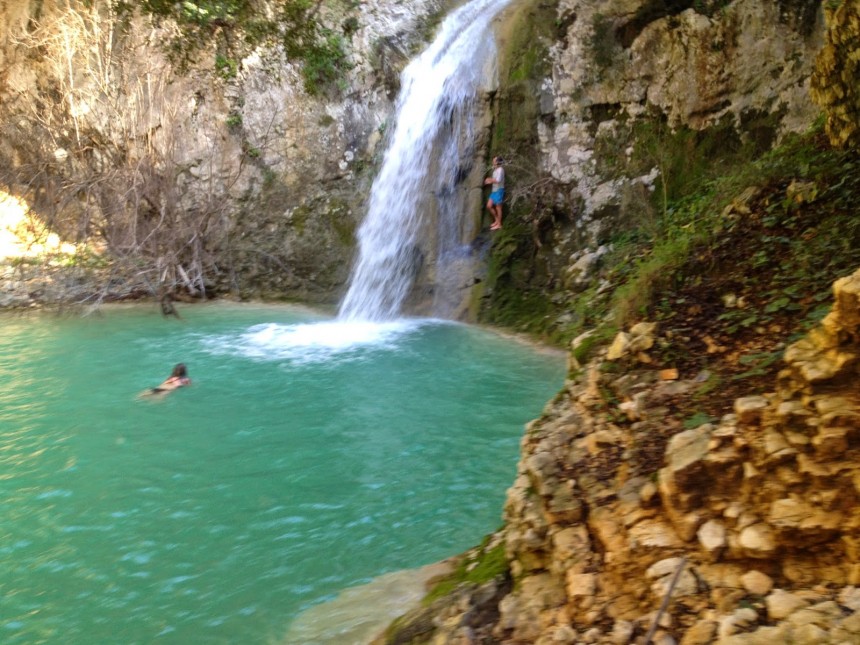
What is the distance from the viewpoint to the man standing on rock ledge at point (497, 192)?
1145 cm

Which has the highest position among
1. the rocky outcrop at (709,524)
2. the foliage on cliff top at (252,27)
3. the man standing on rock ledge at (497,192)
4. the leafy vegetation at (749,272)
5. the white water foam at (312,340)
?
the foliage on cliff top at (252,27)

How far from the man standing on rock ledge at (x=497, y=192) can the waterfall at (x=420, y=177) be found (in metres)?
0.67

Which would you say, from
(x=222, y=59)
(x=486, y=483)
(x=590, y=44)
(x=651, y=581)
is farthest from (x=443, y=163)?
(x=651, y=581)

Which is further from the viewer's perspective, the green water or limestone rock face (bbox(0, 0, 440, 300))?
limestone rock face (bbox(0, 0, 440, 300))

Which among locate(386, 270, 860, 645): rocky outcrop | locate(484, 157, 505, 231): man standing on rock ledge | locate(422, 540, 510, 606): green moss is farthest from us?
locate(484, 157, 505, 231): man standing on rock ledge

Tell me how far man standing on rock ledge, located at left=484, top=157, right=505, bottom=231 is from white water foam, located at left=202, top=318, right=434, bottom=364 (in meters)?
2.02

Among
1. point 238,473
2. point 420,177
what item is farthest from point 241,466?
point 420,177

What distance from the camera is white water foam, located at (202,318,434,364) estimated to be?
966 cm

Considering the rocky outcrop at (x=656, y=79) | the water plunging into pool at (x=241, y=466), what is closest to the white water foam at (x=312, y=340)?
the water plunging into pool at (x=241, y=466)

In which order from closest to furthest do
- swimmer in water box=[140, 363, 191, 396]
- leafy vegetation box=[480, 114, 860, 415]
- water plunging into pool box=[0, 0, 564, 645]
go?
1. leafy vegetation box=[480, 114, 860, 415]
2. water plunging into pool box=[0, 0, 564, 645]
3. swimmer in water box=[140, 363, 191, 396]

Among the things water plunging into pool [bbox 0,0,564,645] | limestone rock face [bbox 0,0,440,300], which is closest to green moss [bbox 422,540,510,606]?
water plunging into pool [bbox 0,0,564,645]

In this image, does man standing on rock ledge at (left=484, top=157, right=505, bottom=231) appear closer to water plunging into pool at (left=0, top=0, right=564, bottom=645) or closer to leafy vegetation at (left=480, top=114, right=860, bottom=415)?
water plunging into pool at (left=0, top=0, right=564, bottom=645)

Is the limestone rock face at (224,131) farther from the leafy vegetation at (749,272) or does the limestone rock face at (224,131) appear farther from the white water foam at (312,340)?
the leafy vegetation at (749,272)

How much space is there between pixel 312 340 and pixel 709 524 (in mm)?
8452
